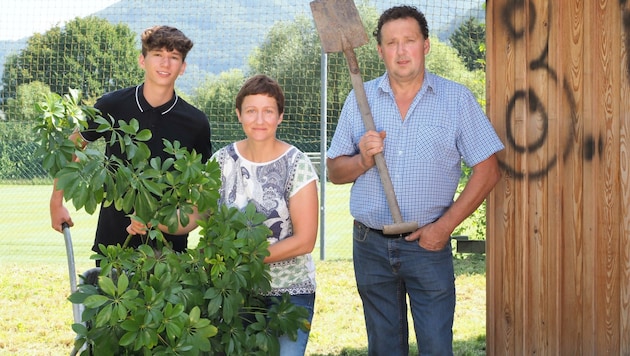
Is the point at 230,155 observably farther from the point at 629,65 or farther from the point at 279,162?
the point at 629,65

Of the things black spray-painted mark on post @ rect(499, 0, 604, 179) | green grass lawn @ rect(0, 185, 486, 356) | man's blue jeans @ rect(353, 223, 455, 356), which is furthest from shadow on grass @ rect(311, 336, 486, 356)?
man's blue jeans @ rect(353, 223, 455, 356)

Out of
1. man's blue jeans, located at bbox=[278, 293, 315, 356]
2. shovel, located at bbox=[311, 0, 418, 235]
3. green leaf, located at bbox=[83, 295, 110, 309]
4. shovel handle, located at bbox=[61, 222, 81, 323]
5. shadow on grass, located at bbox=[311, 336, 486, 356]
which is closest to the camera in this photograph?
green leaf, located at bbox=[83, 295, 110, 309]

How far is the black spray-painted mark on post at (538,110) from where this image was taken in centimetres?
443

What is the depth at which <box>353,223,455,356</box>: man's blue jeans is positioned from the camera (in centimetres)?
381

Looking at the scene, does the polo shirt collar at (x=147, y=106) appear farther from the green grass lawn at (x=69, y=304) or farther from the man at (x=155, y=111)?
the green grass lawn at (x=69, y=304)

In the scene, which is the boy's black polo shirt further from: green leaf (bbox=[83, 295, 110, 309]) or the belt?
green leaf (bbox=[83, 295, 110, 309])

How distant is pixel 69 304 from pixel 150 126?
4.36m

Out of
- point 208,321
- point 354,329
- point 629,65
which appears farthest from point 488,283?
point 354,329

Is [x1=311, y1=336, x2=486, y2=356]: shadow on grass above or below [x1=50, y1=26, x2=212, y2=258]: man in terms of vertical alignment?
below

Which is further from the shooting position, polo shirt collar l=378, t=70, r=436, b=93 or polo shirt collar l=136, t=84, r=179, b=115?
polo shirt collar l=136, t=84, r=179, b=115

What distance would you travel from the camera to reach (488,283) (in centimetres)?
469

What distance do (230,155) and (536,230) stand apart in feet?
5.95

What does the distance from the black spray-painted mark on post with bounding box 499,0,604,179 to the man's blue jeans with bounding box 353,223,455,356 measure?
941 millimetres

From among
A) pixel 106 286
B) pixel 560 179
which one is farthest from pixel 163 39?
pixel 560 179
